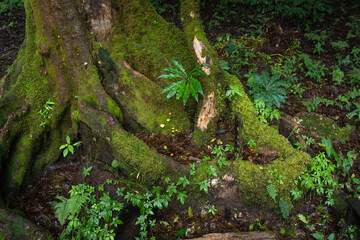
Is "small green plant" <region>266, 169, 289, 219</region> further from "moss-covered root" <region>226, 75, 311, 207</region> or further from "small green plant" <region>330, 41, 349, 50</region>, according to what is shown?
"small green plant" <region>330, 41, 349, 50</region>

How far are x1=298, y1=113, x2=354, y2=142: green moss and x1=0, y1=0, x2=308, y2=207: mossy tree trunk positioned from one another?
1697mm

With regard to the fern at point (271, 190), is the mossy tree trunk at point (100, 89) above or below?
above

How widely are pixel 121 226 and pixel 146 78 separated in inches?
85.0

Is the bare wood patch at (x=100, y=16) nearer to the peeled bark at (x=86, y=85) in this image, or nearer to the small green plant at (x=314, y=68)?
the peeled bark at (x=86, y=85)

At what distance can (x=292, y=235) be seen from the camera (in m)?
3.22

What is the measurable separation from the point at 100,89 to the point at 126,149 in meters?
1.01

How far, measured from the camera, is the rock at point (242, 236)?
2886 millimetres

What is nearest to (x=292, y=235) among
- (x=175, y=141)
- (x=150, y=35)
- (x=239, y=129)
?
(x=239, y=129)

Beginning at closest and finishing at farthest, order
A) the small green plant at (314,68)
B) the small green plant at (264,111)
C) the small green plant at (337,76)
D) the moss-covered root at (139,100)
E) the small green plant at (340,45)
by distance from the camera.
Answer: the moss-covered root at (139,100) < the small green plant at (264,111) < the small green plant at (337,76) < the small green plant at (314,68) < the small green plant at (340,45)

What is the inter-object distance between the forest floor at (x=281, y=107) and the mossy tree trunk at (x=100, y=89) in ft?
1.04

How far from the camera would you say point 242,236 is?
290 cm

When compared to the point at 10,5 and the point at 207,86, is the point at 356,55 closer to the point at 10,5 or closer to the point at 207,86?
the point at 207,86

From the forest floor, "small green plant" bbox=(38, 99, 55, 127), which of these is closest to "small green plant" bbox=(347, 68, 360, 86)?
the forest floor

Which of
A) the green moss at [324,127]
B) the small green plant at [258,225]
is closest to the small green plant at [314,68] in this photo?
the green moss at [324,127]
